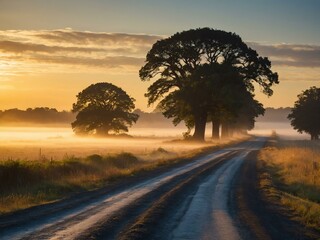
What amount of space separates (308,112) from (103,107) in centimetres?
4186

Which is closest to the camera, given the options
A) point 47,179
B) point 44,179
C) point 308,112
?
point 44,179

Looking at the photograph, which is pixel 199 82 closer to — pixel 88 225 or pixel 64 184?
pixel 64 184

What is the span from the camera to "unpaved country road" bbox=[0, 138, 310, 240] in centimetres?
1133

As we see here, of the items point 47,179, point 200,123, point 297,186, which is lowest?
point 297,186

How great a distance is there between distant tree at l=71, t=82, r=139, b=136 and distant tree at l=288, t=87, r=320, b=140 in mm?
35452

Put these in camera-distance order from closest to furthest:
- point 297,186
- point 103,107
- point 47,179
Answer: point 47,179
point 297,186
point 103,107

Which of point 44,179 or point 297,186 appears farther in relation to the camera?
point 297,186

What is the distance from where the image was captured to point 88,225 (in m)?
12.2

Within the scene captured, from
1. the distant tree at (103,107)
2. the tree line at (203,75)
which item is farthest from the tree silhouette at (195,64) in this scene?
the distant tree at (103,107)

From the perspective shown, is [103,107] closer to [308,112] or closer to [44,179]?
[308,112]

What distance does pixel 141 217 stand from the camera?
13.4 meters

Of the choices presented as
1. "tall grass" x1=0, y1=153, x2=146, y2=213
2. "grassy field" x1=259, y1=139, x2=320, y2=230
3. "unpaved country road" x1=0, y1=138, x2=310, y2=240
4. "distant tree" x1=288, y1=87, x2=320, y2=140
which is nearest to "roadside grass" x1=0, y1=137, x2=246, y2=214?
"tall grass" x1=0, y1=153, x2=146, y2=213

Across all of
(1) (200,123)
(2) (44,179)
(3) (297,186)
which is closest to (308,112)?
(1) (200,123)

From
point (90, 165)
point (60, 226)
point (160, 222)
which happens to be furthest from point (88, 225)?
point (90, 165)
